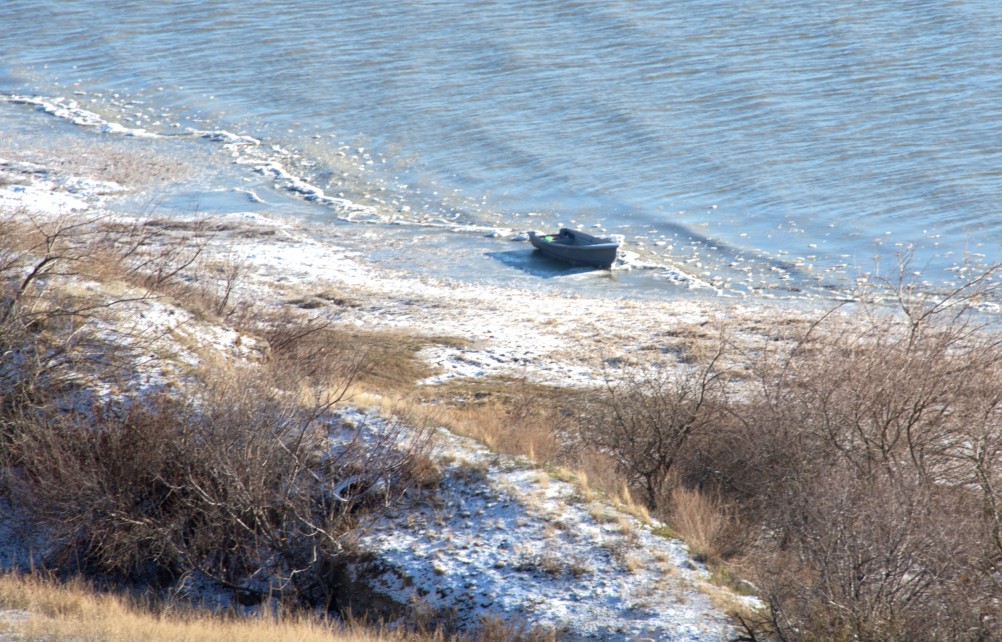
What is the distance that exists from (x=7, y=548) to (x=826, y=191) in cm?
2496

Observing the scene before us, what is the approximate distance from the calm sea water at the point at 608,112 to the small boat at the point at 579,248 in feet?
2.83

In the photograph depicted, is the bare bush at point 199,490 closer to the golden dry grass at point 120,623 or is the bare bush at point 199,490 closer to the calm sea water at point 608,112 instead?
the golden dry grass at point 120,623

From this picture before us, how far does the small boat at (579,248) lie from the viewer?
24578 millimetres

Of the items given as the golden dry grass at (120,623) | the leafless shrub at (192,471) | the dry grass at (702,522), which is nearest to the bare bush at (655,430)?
the dry grass at (702,522)

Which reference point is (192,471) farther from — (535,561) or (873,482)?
(873,482)

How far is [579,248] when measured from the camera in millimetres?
24531

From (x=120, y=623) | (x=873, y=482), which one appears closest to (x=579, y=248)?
(x=873, y=482)

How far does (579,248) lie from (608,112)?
46.0 feet

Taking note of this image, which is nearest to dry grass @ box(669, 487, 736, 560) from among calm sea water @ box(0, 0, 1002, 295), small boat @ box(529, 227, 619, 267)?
calm sea water @ box(0, 0, 1002, 295)

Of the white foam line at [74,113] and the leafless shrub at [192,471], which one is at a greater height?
the leafless shrub at [192,471]

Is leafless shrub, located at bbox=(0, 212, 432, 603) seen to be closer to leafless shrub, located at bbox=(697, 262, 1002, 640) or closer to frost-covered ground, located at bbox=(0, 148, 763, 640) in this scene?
frost-covered ground, located at bbox=(0, 148, 763, 640)

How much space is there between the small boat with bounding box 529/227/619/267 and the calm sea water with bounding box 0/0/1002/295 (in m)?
0.86

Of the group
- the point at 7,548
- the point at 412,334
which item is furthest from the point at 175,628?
the point at 412,334

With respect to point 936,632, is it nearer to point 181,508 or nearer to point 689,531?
point 689,531
